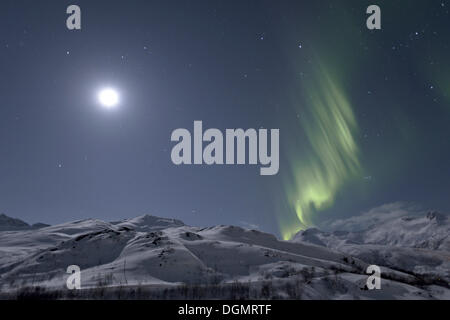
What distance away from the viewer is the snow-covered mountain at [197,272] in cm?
2401

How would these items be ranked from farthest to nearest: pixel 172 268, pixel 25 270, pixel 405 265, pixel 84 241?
1. pixel 405 265
2. pixel 84 241
3. pixel 25 270
4. pixel 172 268

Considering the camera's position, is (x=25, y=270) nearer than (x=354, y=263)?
Yes

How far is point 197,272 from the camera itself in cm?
4212

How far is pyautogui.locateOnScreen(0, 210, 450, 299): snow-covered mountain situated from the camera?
24014 millimetres

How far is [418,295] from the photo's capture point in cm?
2227
